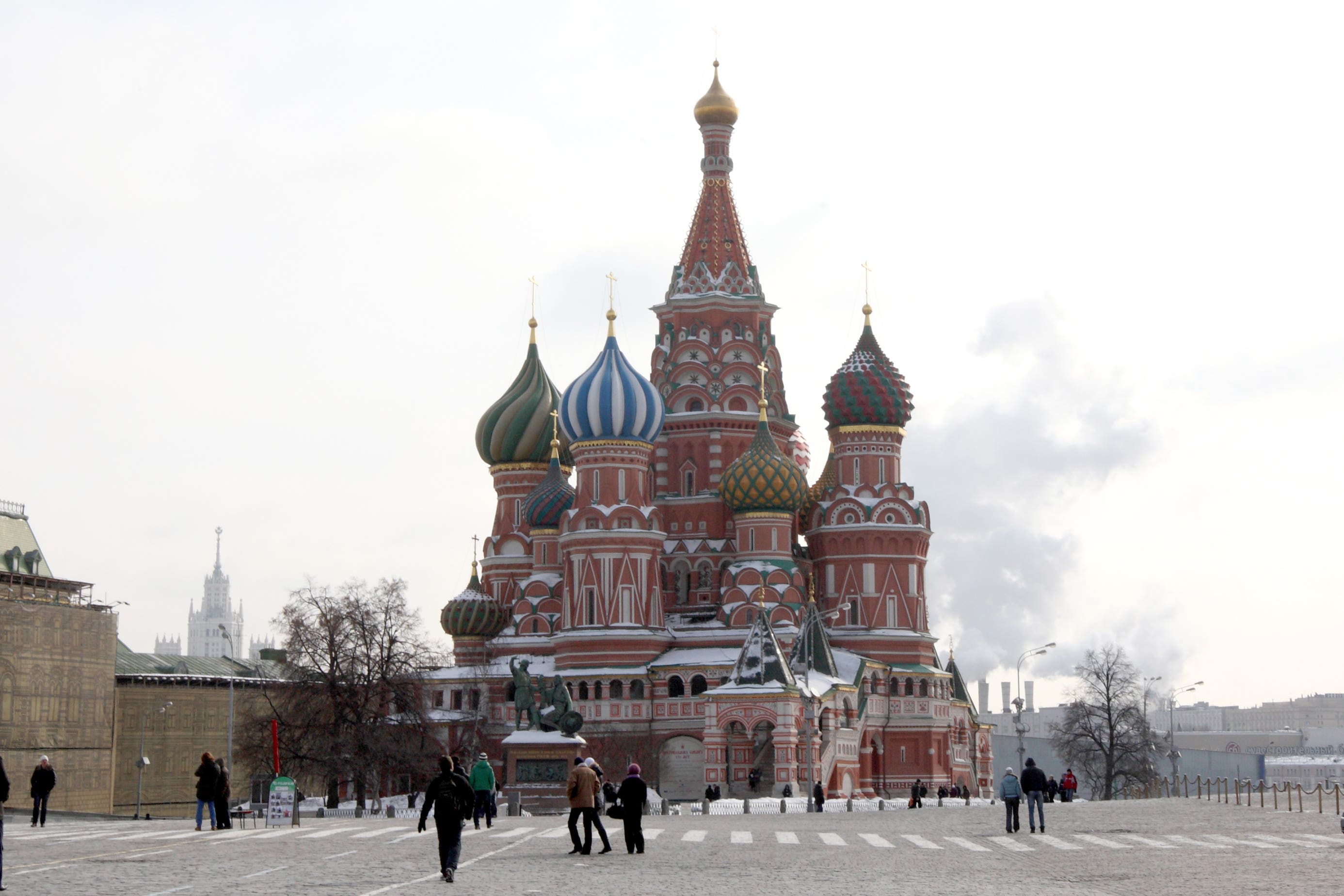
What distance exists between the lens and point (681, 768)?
64.3 metres

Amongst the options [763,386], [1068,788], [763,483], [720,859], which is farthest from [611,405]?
[720,859]

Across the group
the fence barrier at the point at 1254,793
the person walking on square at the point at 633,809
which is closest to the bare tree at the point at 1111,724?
the fence barrier at the point at 1254,793

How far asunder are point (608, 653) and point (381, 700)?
11523mm

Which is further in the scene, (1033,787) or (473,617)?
(473,617)

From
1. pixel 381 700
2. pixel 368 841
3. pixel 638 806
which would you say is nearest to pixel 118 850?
pixel 368 841

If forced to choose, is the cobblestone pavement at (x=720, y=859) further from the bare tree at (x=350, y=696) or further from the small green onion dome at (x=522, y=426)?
the small green onion dome at (x=522, y=426)

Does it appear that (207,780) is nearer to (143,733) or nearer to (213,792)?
(213,792)

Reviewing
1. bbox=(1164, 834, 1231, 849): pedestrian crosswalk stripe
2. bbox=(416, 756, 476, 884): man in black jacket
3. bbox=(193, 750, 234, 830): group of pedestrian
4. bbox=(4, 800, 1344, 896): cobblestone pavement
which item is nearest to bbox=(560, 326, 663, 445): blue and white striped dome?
bbox=(4, 800, 1344, 896): cobblestone pavement

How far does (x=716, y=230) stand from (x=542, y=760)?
31809mm

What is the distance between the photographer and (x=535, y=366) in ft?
252

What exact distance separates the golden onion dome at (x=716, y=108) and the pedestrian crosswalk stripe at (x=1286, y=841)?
5244cm

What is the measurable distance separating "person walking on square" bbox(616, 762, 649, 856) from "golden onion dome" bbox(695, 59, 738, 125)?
54749 mm

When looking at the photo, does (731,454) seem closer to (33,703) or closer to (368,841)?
(33,703)

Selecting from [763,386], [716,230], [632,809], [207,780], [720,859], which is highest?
[716,230]
